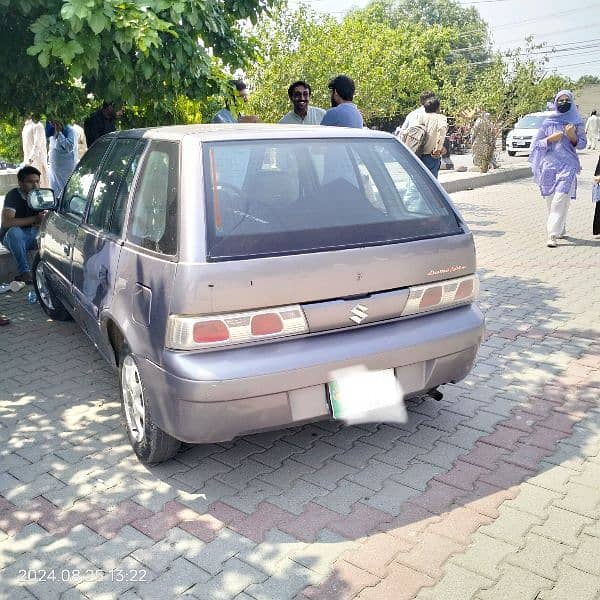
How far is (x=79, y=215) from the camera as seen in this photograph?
4.52 meters

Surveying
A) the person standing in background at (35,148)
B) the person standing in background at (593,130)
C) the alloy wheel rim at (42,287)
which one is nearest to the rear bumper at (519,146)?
the person standing in background at (593,130)

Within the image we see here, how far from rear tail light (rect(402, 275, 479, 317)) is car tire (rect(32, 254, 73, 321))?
3.44 metres

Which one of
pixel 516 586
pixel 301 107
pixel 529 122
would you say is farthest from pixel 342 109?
pixel 529 122

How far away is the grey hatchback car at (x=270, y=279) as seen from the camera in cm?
290

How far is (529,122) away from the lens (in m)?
29.6

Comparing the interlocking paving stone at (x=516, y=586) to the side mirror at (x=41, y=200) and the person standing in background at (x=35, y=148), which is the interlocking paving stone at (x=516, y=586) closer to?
the side mirror at (x=41, y=200)

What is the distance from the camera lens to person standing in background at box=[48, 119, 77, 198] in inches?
356

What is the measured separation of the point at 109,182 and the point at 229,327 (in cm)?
168

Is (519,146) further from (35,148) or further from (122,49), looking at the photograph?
(122,49)

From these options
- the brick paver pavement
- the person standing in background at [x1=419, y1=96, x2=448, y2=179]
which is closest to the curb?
the person standing in background at [x1=419, y1=96, x2=448, y2=179]

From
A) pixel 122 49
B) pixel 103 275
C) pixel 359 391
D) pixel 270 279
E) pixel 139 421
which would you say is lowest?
pixel 139 421

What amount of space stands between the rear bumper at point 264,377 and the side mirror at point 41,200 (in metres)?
2.42

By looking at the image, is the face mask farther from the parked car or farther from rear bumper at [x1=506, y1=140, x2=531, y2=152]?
rear bumper at [x1=506, y1=140, x2=531, y2=152]

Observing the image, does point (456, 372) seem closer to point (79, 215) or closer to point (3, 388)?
point (79, 215)
